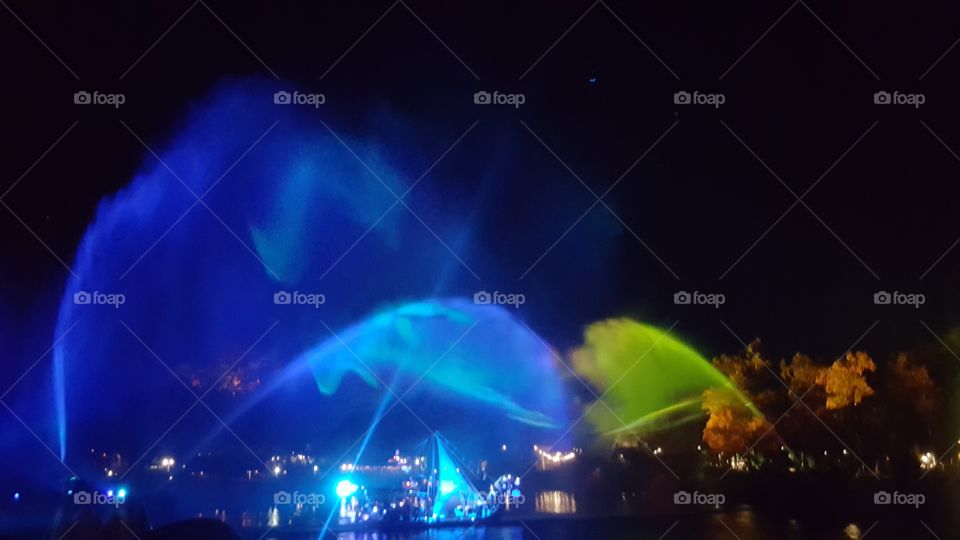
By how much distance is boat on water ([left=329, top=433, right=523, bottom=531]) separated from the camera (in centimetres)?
1709

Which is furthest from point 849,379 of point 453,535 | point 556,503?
point 453,535

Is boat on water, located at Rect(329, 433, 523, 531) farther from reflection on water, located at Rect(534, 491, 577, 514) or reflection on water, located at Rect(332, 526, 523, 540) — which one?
reflection on water, located at Rect(332, 526, 523, 540)

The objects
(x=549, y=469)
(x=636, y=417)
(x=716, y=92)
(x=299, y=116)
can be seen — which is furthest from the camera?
(x=636, y=417)

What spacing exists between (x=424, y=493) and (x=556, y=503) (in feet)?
12.1

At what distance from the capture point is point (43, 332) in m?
18.8

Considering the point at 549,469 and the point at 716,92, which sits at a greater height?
the point at 716,92

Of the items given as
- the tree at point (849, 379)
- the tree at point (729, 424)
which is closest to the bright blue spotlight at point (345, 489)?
the tree at point (729, 424)

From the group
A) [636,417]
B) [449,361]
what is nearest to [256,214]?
[449,361]

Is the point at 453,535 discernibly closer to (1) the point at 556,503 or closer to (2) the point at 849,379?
(1) the point at 556,503

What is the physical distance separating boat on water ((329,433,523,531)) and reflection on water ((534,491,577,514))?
66 centimetres

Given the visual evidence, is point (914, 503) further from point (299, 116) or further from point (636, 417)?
point (299, 116)

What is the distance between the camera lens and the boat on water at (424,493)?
17094 millimetres

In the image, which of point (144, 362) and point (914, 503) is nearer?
point (914, 503)

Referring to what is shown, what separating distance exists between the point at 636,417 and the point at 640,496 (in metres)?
4.83
